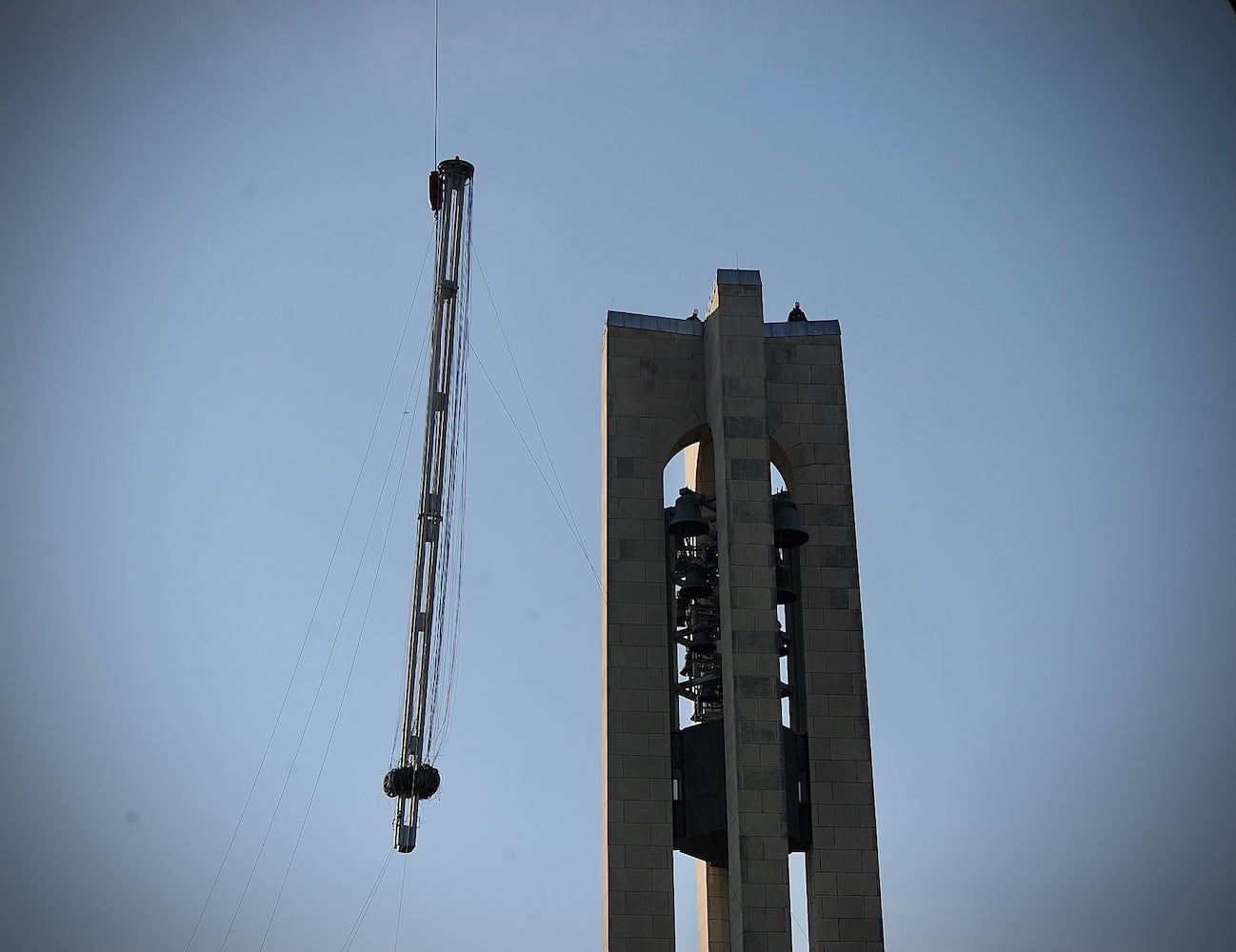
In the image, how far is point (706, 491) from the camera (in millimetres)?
44531

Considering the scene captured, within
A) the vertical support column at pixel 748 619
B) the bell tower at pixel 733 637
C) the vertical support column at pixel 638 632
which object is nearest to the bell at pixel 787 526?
the bell tower at pixel 733 637

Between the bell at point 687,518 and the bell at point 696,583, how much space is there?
865 millimetres

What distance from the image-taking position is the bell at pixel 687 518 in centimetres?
4103

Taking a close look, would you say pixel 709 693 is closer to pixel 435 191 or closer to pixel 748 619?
pixel 748 619

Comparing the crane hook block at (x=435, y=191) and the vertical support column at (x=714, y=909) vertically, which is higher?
the crane hook block at (x=435, y=191)

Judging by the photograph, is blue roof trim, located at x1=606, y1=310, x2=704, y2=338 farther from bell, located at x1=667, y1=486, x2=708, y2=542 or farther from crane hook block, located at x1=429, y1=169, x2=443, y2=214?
crane hook block, located at x1=429, y1=169, x2=443, y2=214

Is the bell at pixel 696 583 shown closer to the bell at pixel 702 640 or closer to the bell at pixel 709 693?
the bell at pixel 702 640

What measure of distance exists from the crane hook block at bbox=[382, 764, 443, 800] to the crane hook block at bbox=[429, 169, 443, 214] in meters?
17.9

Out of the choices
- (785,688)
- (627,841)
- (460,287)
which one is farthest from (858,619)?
(460,287)

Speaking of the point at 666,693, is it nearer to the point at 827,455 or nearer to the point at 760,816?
the point at 760,816

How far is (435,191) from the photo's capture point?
52375 millimetres

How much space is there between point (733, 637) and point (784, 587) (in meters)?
2.95

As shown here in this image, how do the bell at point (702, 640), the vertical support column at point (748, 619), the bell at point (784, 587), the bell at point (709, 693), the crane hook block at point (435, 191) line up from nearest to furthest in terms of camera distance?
the vertical support column at point (748, 619) → the bell at point (784, 587) → the bell at point (702, 640) → the bell at point (709, 693) → the crane hook block at point (435, 191)

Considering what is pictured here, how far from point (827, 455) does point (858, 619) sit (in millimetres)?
4454
